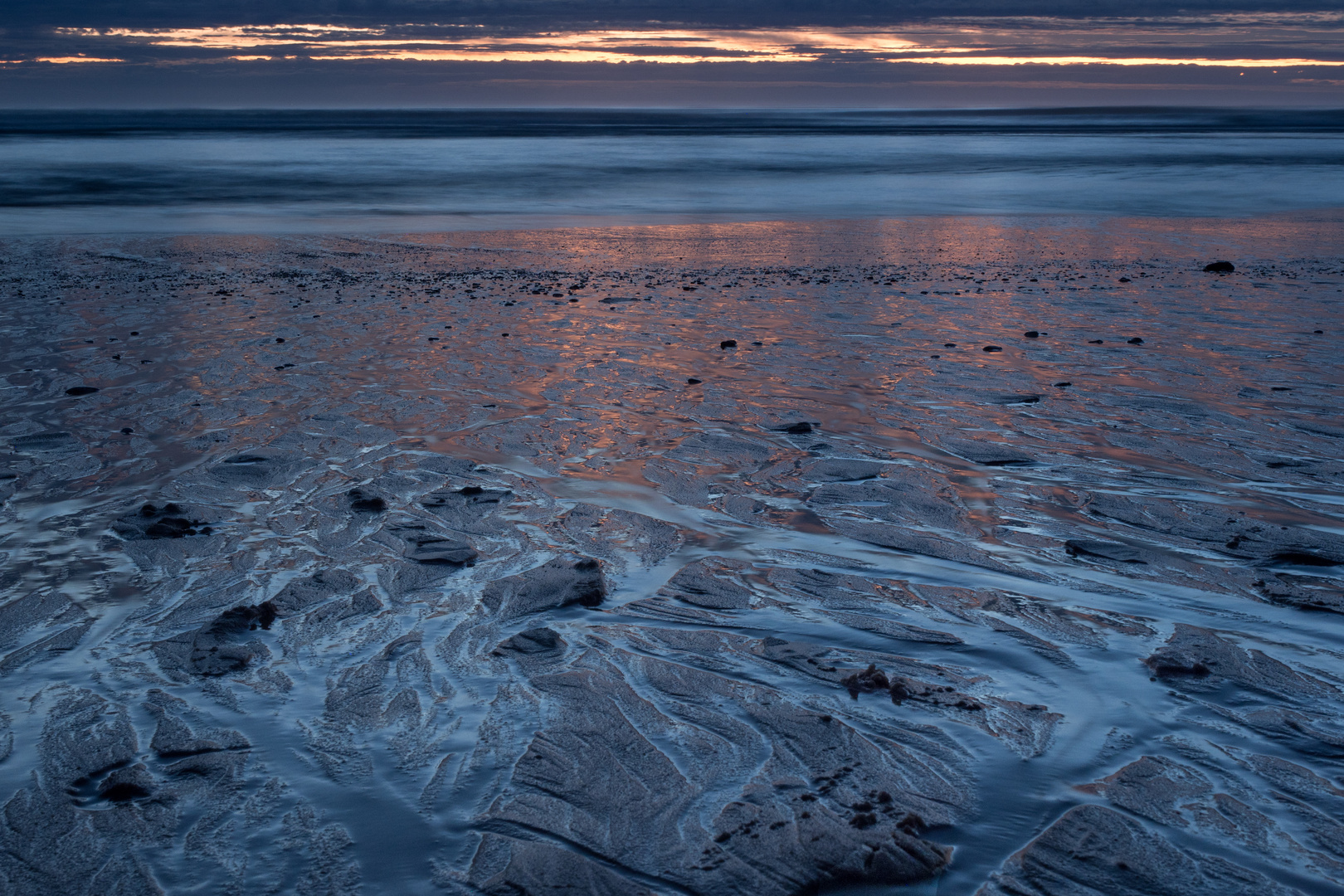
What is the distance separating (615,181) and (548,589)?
90.6 feet

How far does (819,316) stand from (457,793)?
6961 millimetres

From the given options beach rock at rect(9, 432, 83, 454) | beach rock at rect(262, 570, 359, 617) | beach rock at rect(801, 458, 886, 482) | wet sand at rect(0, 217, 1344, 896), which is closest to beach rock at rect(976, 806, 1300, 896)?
wet sand at rect(0, 217, 1344, 896)

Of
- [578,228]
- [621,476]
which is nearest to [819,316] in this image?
[621,476]

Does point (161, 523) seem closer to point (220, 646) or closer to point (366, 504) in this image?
point (366, 504)

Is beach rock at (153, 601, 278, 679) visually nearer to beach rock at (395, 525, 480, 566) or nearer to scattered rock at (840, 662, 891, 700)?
beach rock at (395, 525, 480, 566)

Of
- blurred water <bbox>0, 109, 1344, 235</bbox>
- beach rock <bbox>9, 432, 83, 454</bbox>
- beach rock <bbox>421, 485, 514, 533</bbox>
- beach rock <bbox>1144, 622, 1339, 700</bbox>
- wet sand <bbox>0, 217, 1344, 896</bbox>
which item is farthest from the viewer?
blurred water <bbox>0, 109, 1344, 235</bbox>

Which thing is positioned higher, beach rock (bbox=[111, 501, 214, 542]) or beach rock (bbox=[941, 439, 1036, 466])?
beach rock (bbox=[111, 501, 214, 542])

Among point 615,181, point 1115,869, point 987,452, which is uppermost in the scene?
point 1115,869

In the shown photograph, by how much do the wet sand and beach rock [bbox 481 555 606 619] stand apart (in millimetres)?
23

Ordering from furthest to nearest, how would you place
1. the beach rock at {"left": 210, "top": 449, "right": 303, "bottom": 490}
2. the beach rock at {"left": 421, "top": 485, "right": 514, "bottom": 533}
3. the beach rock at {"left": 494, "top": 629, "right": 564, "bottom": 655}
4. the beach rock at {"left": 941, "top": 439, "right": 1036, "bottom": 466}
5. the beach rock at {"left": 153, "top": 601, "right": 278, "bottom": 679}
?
the beach rock at {"left": 941, "top": 439, "right": 1036, "bottom": 466} < the beach rock at {"left": 210, "top": 449, "right": 303, "bottom": 490} < the beach rock at {"left": 421, "top": 485, "right": 514, "bottom": 533} < the beach rock at {"left": 494, "top": 629, "right": 564, "bottom": 655} < the beach rock at {"left": 153, "top": 601, "right": 278, "bottom": 679}

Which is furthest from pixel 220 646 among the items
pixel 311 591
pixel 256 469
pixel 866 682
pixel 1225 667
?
pixel 1225 667

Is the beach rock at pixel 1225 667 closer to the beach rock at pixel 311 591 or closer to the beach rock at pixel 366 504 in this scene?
the beach rock at pixel 311 591

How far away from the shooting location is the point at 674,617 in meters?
3.45

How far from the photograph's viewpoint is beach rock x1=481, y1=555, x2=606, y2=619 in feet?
11.6
